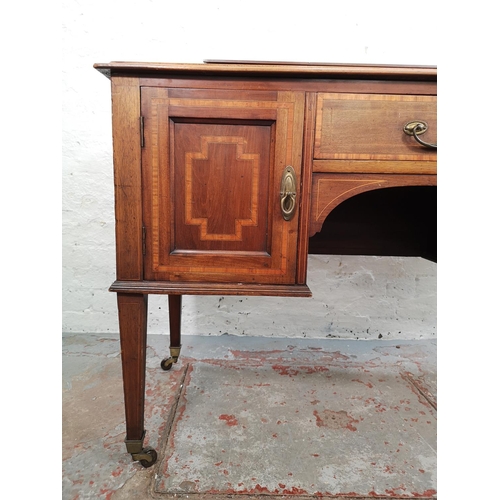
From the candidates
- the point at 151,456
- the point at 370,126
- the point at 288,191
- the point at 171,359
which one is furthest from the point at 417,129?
the point at 171,359

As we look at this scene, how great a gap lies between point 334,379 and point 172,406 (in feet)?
2.16

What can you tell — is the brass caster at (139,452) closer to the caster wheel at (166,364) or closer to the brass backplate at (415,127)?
the caster wheel at (166,364)

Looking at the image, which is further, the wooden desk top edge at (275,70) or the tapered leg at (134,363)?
the tapered leg at (134,363)

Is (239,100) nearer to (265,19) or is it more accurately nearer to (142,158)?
(142,158)

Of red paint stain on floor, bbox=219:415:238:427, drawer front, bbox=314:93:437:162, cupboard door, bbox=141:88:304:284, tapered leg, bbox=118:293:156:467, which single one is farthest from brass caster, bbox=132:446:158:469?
drawer front, bbox=314:93:437:162

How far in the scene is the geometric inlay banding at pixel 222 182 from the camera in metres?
0.87

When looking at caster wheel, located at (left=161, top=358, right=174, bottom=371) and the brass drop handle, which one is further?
caster wheel, located at (left=161, top=358, right=174, bottom=371)

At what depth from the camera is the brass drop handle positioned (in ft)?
2.85

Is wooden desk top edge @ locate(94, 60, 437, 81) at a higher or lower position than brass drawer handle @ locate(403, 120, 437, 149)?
higher

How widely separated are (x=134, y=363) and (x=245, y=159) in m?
0.61

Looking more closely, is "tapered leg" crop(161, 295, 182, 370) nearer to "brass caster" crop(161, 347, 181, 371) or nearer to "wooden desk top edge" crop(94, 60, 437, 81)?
"brass caster" crop(161, 347, 181, 371)

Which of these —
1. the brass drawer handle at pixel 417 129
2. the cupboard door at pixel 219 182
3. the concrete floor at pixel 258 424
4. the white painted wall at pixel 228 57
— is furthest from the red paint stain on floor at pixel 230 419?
the brass drawer handle at pixel 417 129

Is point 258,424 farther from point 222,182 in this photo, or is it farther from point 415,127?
point 415,127

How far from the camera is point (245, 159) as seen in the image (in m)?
0.87
